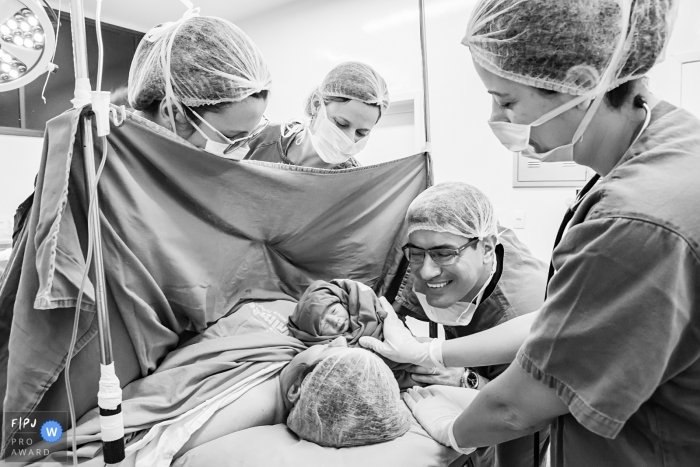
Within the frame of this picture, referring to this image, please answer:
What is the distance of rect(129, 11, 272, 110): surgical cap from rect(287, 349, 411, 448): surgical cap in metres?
0.74

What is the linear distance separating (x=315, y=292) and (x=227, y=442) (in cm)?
57

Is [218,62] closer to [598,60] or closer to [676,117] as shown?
[598,60]

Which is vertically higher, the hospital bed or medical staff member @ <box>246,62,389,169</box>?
medical staff member @ <box>246,62,389,169</box>

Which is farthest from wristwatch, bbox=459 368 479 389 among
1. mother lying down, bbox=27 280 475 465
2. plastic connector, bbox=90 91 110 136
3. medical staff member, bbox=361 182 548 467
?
plastic connector, bbox=90 91 110 136

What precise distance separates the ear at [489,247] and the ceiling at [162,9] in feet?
11.8

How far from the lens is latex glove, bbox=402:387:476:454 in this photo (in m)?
1.08

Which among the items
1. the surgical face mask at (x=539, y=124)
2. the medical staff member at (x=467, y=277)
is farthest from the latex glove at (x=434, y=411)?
the surgical face mask at (x=539, y=124)

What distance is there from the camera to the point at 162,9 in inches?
170

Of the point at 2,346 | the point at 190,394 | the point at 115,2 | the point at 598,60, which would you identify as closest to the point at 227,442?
the point at 190,394

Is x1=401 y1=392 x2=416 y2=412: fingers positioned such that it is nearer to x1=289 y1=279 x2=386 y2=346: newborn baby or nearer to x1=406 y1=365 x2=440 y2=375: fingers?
x1=406 y1=365 x2=440 y2=375: fingers

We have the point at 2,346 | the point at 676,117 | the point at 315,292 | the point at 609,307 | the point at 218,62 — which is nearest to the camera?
the point at 609,307

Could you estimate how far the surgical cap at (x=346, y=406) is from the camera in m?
1.05

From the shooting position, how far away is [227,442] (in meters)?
1.00

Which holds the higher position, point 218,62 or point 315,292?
point 218,62
